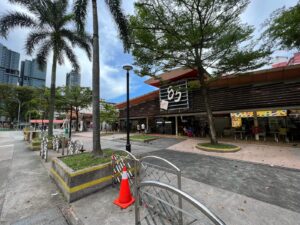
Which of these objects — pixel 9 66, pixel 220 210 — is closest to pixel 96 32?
pixel 220 210

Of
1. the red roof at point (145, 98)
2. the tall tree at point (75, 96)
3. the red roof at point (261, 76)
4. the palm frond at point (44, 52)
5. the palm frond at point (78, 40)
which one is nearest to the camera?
the red roof at point (261, 76)

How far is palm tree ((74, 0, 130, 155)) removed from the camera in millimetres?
5543

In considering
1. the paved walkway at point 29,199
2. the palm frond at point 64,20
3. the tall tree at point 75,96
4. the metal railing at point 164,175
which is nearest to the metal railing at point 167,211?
the metal railing at point 164,175

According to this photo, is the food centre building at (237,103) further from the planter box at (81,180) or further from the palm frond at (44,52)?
the planter box at (81,180)

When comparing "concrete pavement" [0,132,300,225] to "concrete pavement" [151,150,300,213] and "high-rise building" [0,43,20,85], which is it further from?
"high-rise building" [0,43,20,85]

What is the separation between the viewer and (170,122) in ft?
63.8

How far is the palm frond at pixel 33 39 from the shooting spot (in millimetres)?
10742

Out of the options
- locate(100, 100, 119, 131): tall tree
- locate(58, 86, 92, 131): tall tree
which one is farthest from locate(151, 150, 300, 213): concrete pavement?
locate(58, 86, 92, 131): tall tree

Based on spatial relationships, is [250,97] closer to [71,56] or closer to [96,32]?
[96,32]

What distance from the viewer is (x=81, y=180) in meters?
3.72

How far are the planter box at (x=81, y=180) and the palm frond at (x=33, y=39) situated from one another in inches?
433

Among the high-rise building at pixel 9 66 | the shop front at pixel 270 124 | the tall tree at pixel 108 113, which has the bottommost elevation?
the shop front at pixel 270 124

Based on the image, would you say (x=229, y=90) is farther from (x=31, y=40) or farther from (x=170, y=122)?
(x=31, y=40)

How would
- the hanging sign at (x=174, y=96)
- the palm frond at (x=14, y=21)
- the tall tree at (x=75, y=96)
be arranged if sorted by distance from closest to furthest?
1. the palm frond at (x=14, y=21)
2. the hanging sign at (x=174, y=96)
3. the tall tree at (x=75, y=96)
